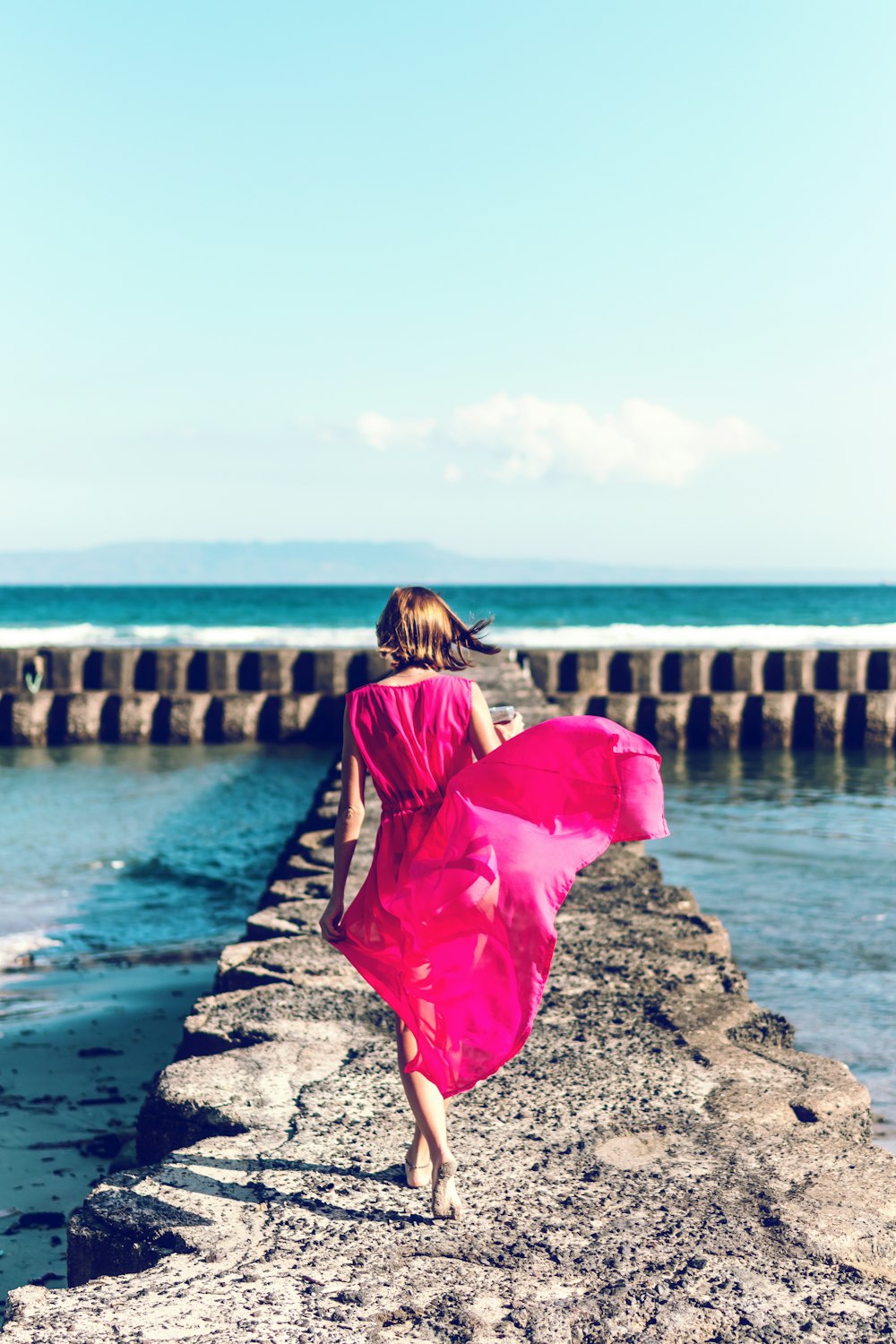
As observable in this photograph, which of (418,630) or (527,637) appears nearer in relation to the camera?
(418,630)

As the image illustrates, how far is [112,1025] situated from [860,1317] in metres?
3.41

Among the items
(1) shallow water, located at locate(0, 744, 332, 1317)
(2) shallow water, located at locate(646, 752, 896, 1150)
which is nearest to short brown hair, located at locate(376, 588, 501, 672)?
(1) shallow water, located at locate(0, 744, 332, 1317)

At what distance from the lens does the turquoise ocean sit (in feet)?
16.5

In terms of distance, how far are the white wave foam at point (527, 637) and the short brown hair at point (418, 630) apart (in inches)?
1097

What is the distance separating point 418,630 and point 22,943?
4197 millimetres

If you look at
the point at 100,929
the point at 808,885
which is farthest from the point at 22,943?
the point at 808,885

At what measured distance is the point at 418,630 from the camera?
2.73 metres

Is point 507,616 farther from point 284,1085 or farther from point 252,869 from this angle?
point 284,1085

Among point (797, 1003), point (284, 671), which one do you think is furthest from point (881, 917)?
point (284, 671)

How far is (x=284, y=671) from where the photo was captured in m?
14.8

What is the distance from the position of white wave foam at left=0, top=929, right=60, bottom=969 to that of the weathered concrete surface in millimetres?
2445

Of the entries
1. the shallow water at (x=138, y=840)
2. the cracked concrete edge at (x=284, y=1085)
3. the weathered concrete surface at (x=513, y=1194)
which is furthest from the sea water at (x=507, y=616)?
the weathered concrete surface at (x=513, y=1194)

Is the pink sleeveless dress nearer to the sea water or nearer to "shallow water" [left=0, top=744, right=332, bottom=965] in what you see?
"shallow water" [left=0, top=744, right=332, bottom=965]

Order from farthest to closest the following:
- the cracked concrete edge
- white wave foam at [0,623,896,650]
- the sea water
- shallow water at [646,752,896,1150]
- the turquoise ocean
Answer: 1. the sea water
2. white wave foam at [0,623,896,650]
3. the turquoise ocean
4. shallow water at [646,752,896,1150]
5. the cracked concrete edge
